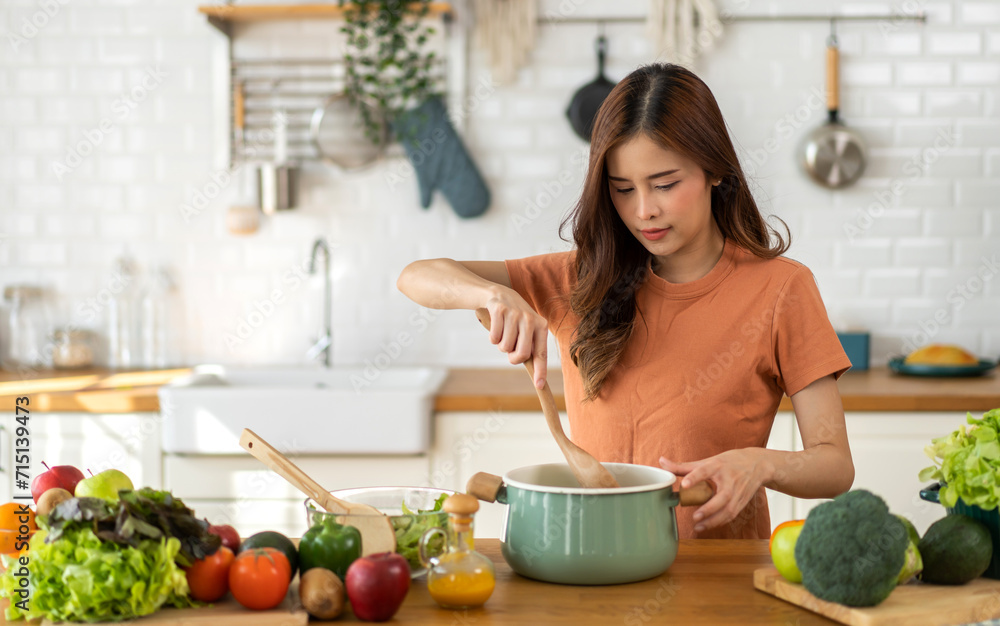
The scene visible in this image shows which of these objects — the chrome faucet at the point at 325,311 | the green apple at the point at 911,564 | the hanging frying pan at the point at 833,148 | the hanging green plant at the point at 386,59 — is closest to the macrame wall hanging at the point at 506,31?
the hanging green plant at the point at 386,59

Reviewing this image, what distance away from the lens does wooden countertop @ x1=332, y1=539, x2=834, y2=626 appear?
3.13ft

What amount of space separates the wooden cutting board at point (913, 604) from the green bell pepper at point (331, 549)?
1.53ft

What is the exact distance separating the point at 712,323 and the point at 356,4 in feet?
5.96

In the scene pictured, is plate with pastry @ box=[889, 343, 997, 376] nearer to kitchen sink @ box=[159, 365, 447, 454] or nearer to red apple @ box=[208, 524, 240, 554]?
kitchen sink @ box=[159, 365, 447, 454]

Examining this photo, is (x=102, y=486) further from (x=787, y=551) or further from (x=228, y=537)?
(x=787, y=551)

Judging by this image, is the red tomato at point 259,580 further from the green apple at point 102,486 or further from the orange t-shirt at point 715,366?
the orange t-shirt at point 715,366

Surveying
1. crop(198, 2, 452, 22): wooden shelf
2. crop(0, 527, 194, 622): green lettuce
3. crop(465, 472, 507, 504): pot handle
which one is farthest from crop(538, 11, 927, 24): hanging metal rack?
crop(0, 527, 194, 622): green lettuce

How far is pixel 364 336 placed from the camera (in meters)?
3.02

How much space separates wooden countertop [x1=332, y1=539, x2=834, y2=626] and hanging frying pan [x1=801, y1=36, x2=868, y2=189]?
6.74 ft

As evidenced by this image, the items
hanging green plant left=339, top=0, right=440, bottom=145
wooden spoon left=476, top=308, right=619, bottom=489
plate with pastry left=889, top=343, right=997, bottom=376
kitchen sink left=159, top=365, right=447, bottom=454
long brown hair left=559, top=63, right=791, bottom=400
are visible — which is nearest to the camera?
wooden spoon left=476, top=308, right=619, bottom=489

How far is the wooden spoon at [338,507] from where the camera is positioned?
3.37 feet

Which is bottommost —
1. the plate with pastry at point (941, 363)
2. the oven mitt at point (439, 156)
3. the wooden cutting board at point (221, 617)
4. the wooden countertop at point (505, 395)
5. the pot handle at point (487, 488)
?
the wooden countertop at point (505, 395)

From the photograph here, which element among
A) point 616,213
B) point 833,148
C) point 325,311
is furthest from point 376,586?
point 833,148

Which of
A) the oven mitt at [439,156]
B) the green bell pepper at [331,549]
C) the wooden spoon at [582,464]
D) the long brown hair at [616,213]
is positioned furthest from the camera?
the oven mitt at [439,156]
